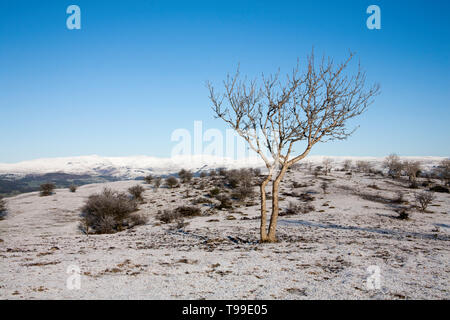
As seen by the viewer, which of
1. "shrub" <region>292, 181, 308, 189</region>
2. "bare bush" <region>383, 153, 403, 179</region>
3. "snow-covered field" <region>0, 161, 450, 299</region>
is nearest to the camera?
"snow-covered field" <region>0, 161, 450, 299</region>

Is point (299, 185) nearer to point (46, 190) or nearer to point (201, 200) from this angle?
point (201, 200)

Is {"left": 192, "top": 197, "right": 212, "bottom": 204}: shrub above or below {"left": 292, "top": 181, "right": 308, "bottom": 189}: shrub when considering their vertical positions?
below

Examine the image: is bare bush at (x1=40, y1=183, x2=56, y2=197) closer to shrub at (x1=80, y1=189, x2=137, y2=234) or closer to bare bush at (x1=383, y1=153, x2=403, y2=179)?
shrub at (x1=80, y1=189, x2=137, y2=234)

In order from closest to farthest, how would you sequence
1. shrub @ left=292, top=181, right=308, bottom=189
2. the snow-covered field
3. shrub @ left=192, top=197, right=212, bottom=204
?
the snow-covered field, shrub @ left=192, top=197, right=212, bottom=204, shrub @ left=292, top=181, right=308, bottom=189

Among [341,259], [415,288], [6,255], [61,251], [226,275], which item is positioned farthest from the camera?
[61,251]

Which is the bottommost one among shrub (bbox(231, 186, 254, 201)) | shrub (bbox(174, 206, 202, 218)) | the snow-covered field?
shrub (bbox(174, 206, 202, 218))

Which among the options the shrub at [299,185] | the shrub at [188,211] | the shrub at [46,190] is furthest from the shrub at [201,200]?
the shrub at [46,190]

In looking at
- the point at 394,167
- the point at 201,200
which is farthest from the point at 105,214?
the point at 394,167

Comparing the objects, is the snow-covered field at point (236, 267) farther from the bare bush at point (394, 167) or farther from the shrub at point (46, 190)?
the bare bush at point (394, 167)

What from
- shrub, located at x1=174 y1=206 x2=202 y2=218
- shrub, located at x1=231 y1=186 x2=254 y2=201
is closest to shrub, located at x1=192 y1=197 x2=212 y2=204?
shrub, located at x1=231 y1=186 x2=254 y2=201

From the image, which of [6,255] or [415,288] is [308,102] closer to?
[415,288]
